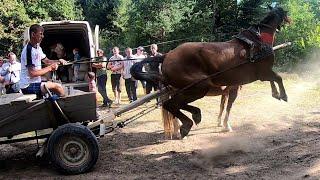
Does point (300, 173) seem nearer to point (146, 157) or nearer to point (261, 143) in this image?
point (261, 143)

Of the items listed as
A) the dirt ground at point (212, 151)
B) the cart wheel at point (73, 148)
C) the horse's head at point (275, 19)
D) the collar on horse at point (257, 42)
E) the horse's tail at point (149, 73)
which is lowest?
the dirt ground at point (212, 151)

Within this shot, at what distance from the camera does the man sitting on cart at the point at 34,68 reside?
6457mm

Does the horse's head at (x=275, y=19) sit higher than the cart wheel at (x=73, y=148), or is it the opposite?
the horse's head at (x=275, y=19)

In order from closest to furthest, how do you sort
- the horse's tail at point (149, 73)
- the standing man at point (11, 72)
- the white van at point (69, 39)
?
the horse's tail at point (149, 73), the white van at point (69, 39), the standing man at point (11, 72)

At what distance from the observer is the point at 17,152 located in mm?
8203

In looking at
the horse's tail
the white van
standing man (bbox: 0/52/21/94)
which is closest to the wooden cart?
the horse's tail

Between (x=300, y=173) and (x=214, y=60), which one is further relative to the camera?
(x=214, y=60)

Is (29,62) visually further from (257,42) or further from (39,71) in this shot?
(257,42)

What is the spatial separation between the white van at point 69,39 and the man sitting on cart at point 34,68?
4.05 metres

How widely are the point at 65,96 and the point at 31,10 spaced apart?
1145 inches

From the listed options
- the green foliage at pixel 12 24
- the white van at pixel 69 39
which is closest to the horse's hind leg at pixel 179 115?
the white van at pixel 69 39

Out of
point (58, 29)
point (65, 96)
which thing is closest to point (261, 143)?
point (65, 96)

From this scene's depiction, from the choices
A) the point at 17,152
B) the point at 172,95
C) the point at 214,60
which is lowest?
the point at 17,152

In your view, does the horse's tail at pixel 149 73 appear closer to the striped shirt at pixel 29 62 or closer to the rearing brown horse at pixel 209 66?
the rearing brown horse at pixel 209 66
